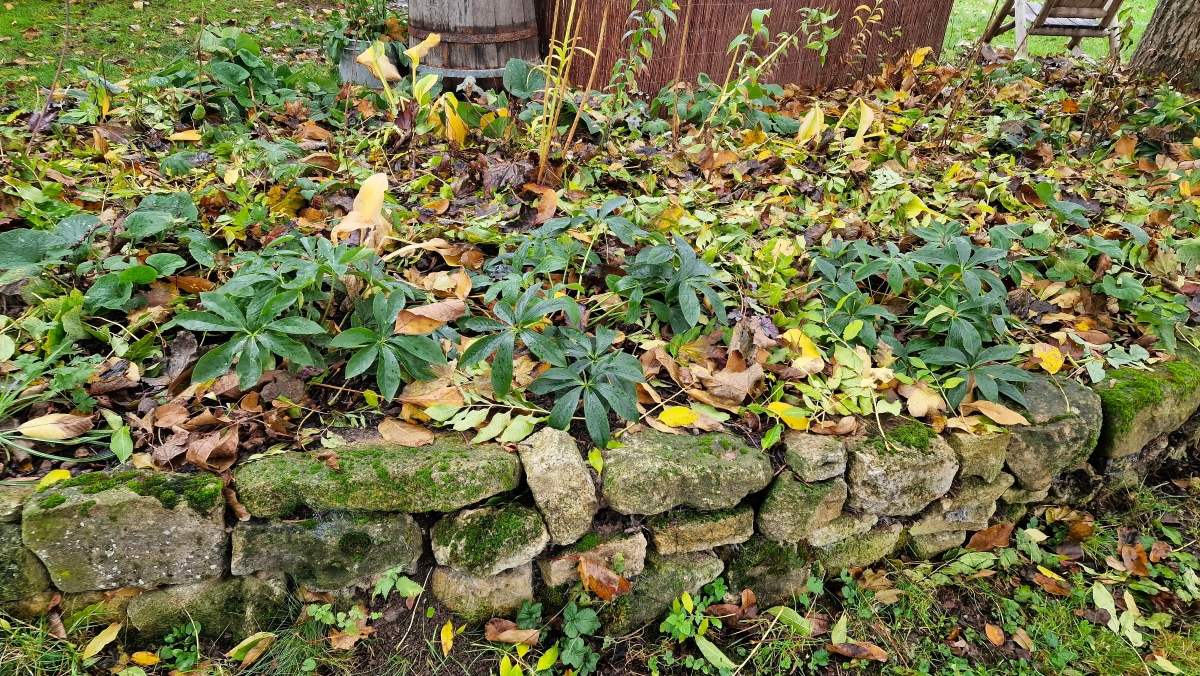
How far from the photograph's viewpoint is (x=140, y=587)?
1768mm

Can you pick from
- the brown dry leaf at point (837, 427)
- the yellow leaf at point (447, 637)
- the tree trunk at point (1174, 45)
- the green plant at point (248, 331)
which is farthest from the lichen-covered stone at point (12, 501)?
the tree trunk at point (1174, 45)

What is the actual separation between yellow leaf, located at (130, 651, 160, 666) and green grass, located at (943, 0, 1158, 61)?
5998 millimetres

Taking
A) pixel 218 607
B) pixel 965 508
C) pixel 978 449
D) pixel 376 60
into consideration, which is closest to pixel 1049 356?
pixel 978 449

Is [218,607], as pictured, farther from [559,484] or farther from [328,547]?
[559,484]

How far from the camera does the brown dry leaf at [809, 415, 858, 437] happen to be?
204cm

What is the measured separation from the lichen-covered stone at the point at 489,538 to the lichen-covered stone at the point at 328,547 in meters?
0.10

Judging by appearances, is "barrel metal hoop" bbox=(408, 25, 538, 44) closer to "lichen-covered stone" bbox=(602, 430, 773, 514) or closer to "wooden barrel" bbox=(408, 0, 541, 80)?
"wooden barrel" bbox=(408, 0, 541, 80)

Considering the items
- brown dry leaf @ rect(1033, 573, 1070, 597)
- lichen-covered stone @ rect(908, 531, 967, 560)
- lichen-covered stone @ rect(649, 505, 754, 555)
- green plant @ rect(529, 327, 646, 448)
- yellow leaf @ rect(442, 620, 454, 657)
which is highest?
green plant @ rect(529, 327, 646, 448)

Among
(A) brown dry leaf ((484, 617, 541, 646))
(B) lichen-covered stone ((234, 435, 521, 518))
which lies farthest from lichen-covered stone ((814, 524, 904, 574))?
(B) lichen-covered stone ((234, 435, 521, 518))

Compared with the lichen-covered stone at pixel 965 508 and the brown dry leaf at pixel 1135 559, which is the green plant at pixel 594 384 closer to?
the lichen-covered stone at pixel 965 508

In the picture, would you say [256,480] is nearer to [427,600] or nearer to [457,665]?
[427,600]

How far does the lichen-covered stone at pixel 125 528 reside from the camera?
5.32 feet

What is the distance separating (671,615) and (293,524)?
1087mm

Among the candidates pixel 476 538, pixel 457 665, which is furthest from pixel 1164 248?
pixel 457 665
